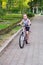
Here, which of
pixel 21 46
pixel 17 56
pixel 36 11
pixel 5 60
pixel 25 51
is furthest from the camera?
pixel 36 11

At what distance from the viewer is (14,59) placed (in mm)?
9414

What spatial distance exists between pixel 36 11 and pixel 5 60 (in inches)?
3778

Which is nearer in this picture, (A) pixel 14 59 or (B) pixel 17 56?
(A) pixel 14 59

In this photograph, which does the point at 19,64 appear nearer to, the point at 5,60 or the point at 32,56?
the point at 5,60

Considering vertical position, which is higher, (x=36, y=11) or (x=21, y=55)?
(x=21, y=55)

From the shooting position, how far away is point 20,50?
11516mm

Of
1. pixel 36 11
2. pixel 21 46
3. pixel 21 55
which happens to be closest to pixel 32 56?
pixel 21 55

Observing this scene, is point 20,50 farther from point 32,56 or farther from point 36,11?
point 36,11

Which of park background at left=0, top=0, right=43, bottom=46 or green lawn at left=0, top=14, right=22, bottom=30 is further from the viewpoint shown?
green lawn at left=0, top=14, right=22, bottom=30

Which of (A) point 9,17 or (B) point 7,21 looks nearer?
(B) point 7,21

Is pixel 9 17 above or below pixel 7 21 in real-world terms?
below

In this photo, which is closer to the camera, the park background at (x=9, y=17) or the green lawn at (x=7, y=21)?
the park background at (x=9, y=17)

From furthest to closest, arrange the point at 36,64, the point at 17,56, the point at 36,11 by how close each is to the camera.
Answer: the point at 36,11 < the point at 17,56 < the point at 36,64

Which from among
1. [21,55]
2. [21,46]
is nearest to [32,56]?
[21,55]
